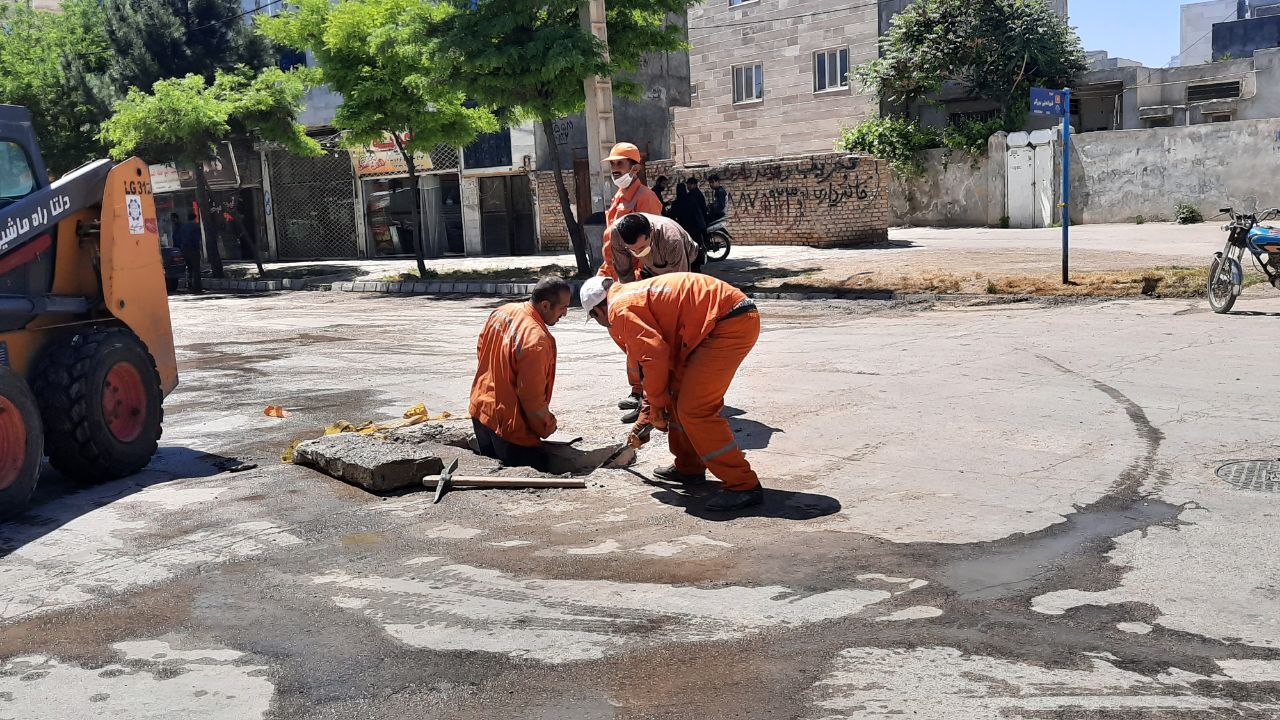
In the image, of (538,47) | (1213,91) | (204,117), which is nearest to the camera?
(538,47)

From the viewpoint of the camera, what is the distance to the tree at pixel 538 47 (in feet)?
59.4

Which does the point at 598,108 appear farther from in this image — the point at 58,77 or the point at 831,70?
the point at 58,77

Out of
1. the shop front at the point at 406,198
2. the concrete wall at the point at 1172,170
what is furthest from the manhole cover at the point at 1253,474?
the shop front at the point at 406,198

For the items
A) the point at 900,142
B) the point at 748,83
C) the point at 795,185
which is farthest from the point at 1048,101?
the point at 748,83

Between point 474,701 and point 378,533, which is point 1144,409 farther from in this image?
point 474,701

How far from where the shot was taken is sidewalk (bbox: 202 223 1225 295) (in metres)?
15.9

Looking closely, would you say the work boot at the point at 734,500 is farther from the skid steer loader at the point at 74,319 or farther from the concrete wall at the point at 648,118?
the concrete wall at the point at 648,118

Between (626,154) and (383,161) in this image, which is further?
(383,161)

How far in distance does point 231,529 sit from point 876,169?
62.6ft

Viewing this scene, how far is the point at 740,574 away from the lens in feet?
16.0

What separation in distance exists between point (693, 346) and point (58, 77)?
29.9 metres

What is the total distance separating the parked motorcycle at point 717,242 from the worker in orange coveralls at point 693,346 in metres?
15.3

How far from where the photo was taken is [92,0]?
32.2 m

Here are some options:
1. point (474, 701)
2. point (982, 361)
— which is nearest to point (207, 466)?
point (474, 701)
